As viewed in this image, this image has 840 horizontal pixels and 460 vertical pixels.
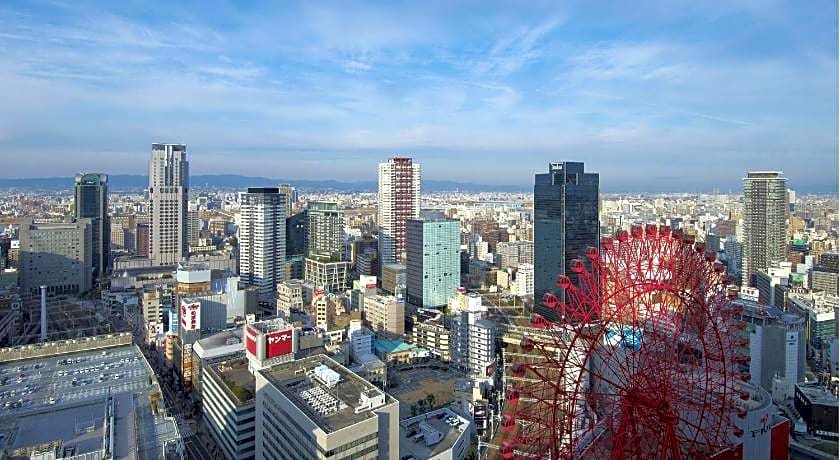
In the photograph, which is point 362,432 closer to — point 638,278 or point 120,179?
point 638,278

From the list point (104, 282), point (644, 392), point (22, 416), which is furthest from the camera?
point (104, 282)

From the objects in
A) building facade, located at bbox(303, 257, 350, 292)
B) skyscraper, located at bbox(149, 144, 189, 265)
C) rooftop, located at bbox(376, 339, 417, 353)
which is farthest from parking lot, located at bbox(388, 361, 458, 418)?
skyscraper, located at bbox(149, 144, 189, 265)

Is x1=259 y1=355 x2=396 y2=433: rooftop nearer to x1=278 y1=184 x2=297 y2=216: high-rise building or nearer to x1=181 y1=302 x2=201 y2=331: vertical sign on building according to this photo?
x1=181 y1=302 x2=201 y2=331: vertical sign on building

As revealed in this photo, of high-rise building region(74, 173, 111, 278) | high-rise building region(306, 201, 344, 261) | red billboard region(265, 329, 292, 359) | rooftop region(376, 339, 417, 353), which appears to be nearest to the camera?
red billboard region(265, 329, 292, 359)

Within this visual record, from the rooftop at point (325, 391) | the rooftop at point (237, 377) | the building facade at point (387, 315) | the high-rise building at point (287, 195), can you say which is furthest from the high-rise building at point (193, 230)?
the rooftop at point (325, 391)

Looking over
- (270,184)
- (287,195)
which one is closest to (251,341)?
(287,195)

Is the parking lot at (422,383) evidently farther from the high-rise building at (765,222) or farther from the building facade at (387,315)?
the high-rise building at (765,222)

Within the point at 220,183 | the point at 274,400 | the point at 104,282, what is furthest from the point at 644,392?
the point at 220,183
